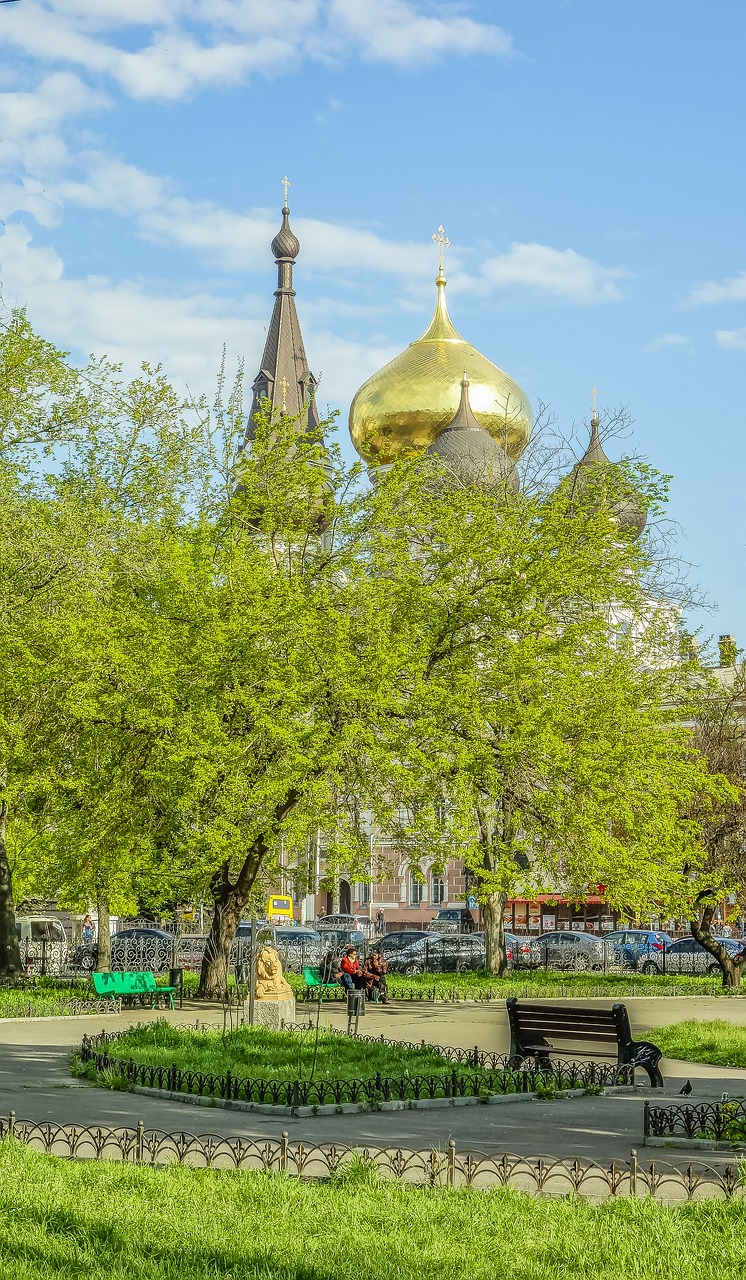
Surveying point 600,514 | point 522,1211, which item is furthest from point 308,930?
point 522,1211

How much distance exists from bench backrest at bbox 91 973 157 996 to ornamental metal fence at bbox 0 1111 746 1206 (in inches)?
408

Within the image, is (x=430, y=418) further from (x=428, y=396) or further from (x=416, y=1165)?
(x=416, y=1165)

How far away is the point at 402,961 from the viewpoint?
32.1 m

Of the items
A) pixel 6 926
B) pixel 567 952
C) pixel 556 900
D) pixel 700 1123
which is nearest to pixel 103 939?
pixel 6 926

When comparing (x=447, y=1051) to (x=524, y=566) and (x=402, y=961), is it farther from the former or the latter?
(x=402, y=961)

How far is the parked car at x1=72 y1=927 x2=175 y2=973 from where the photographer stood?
2873cm

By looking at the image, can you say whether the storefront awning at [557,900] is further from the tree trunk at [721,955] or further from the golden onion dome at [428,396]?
the golden onion dome at [428,396]

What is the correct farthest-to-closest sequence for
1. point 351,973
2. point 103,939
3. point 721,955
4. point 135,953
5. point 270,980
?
point 135,953 < point 103,939 < point 721,955 < point 351,973 < point 270,980

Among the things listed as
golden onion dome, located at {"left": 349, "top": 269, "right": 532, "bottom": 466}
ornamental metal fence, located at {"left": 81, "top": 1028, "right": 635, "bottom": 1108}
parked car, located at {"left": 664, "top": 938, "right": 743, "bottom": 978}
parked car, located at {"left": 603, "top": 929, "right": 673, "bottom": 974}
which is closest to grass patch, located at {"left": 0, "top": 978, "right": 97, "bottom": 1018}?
ornamental metal fence, located at {"left": 81, "top": 1028, "right": 635, "bottom": 1108}

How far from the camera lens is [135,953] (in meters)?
31.6

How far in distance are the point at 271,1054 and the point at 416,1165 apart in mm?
4785

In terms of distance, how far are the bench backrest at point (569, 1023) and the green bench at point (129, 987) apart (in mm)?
7660

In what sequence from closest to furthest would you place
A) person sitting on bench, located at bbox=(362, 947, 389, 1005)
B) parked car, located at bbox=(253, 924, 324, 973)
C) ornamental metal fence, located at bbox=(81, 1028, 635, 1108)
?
ornamental metal fence, located at bbox=(81, 1028, 635, 1108)
person sitting on bench, located at bbox=(362, 947, 389, 1005)
parked car, located at bbox=(253, 924, 324, 973)

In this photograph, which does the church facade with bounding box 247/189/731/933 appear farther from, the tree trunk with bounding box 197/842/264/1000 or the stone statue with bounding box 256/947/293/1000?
the stone statue with bounding box 256/947/293/1000
